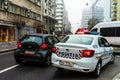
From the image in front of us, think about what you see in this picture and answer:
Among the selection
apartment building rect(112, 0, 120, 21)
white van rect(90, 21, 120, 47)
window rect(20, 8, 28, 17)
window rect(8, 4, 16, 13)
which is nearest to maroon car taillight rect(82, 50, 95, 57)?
white van rect(90, 21, 120, 47)

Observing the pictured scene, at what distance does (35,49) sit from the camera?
9.47 meters

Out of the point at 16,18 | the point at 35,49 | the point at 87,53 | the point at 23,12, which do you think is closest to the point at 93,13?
the point at 23,12

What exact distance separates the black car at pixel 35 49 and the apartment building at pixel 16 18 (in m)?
17.9

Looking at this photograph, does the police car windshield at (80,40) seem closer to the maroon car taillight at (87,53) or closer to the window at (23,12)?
the maroon car taillight at (87,53)

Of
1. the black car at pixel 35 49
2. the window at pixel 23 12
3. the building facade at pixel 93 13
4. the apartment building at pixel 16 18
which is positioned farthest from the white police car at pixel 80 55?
the building facade at pixel 93 13

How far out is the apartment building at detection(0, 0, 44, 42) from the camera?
28172mm

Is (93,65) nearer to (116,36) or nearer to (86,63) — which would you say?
(86,63)

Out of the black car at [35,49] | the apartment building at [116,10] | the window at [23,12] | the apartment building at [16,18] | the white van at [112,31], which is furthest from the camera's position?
the apartment building at [116,10]

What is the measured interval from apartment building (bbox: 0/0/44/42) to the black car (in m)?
17.9

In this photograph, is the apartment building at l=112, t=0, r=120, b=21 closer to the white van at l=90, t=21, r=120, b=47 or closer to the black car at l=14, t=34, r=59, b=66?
the white van at l=90, t=21, r=120, b=47

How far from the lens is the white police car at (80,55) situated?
23.8 ft

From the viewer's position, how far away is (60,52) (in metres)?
7.82

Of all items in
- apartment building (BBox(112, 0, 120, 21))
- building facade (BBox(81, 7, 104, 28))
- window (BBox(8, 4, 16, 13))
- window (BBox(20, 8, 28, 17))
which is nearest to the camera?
window (BBox(8, 4, 16, 13))

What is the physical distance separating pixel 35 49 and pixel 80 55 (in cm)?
281
